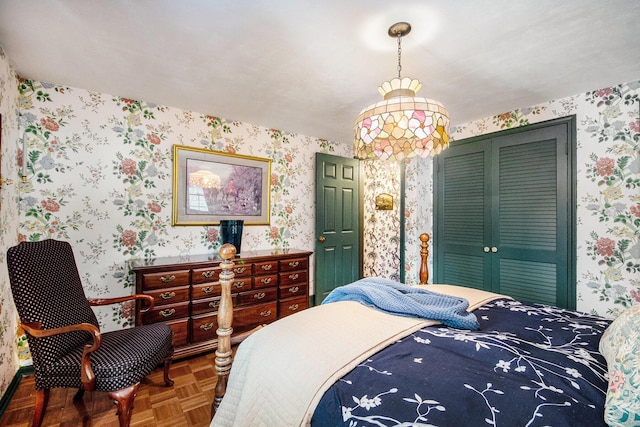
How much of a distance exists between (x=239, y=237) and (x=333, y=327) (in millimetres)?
1956

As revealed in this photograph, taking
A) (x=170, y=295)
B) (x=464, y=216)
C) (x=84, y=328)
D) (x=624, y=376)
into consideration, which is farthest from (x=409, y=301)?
(x=464, y=216)

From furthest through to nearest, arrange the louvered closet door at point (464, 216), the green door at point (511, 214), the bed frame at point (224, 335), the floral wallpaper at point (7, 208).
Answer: the louvered closet door at point (464, 216) → the green door at point (511, 214) → the floral wallpaper at point (7, 208) → the bed frame at point (224, 335)

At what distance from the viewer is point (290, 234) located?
3768 millimetres

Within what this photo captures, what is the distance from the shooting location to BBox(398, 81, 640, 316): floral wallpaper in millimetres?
2348

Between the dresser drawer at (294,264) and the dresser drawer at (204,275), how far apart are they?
27.8 inches

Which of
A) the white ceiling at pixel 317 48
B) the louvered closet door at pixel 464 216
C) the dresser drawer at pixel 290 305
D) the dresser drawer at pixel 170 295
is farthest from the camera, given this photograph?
the louvered closet door at pixel 464 216

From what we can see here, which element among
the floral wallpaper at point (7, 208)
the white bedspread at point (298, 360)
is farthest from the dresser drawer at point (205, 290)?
the white bedspread at point (298, 360)

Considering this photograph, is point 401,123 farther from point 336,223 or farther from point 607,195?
point 336,223

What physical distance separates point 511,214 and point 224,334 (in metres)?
2.99

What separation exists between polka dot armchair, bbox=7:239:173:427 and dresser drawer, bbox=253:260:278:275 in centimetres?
122

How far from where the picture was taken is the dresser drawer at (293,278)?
3.10 meters

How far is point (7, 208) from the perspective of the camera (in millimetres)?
1981

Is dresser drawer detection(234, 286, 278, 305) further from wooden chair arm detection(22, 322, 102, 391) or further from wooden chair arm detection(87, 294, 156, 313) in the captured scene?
wooden chair arm detection(22, 322, 102, 391)

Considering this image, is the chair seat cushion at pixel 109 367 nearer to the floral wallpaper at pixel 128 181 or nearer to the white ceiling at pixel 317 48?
the floral wallpaper at pixel 128 181
